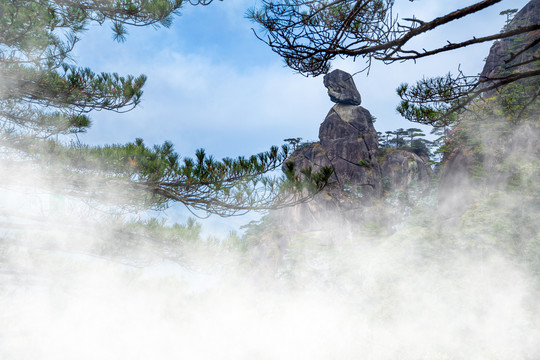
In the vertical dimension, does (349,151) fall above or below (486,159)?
above

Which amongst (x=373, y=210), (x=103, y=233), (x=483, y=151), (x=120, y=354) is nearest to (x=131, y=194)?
(x=103, y=233)

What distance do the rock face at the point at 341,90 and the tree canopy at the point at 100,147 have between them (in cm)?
1769

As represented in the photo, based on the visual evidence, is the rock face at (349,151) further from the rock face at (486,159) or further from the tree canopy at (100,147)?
the tree canopy at (100,147)

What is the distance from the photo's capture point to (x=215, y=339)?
6.63m

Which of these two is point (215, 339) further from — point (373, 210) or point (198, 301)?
point (373, 210)

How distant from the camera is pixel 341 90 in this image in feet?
70.1

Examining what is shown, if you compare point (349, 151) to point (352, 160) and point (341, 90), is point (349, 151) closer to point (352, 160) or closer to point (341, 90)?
point (352, 160)

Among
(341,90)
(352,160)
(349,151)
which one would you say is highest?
(341,90)

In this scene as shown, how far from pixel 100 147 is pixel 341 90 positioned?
734 inches

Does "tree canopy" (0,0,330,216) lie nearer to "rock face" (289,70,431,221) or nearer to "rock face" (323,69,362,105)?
"rock face" (289,70,431,221)

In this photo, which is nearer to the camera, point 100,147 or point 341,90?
point 100,147

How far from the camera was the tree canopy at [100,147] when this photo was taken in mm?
4465

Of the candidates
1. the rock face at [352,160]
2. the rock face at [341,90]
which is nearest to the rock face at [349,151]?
the rock face at [352,160]

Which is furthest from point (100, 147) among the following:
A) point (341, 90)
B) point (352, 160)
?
point (341, 90)
